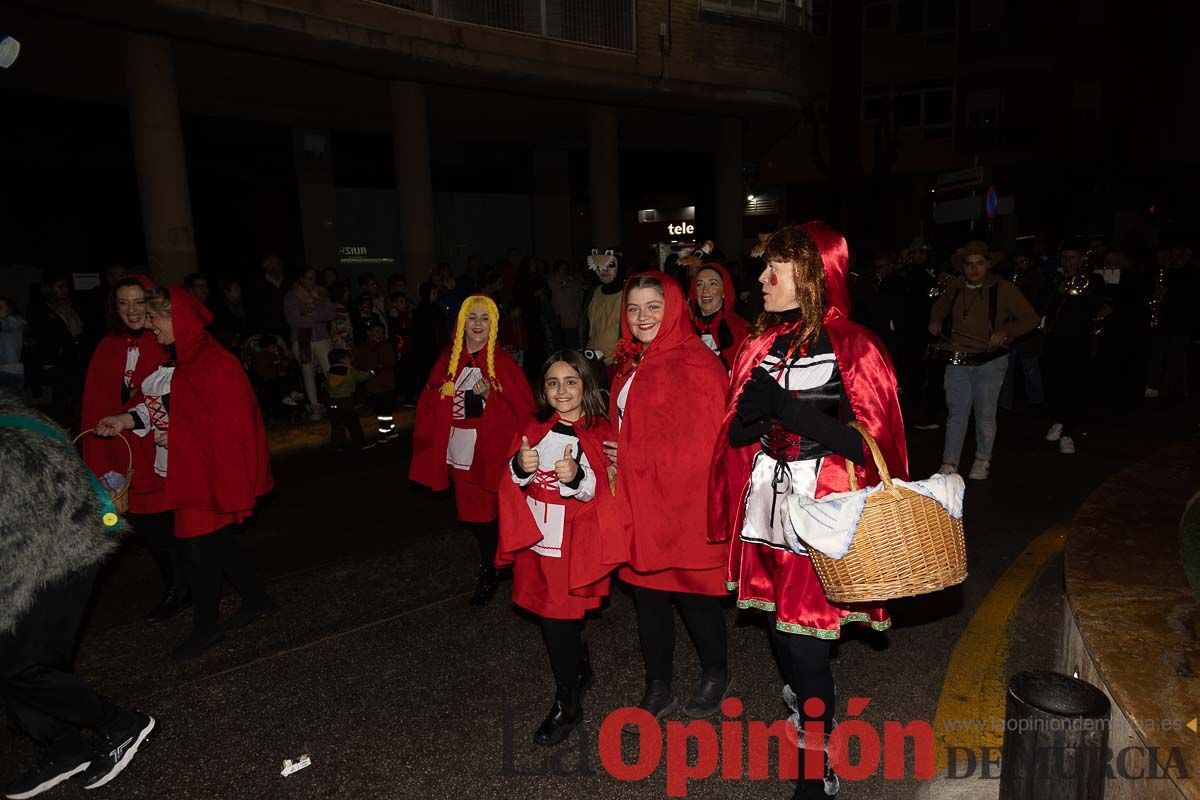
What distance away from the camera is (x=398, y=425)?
1109 centimetres

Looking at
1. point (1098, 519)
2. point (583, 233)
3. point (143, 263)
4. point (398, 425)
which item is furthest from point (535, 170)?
point (1098, 519)

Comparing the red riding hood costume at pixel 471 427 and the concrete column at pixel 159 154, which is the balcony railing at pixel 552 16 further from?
the red riding hood costume at pixel 471 427

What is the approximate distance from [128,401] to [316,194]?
14.6m

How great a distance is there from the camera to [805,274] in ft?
9.96

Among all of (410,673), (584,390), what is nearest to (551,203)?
(410,673)

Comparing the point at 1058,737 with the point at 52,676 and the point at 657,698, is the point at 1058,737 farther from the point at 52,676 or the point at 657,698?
the point at 52,676

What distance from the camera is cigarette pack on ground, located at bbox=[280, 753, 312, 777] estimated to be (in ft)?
11.5

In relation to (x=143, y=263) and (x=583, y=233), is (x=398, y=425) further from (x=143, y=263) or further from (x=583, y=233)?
(x=583, y=233)

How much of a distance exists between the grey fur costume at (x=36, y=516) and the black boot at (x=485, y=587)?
2391 millimetres

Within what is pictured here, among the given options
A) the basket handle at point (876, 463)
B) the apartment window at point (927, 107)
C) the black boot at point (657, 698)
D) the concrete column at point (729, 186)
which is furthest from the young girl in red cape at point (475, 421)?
the apartment window at point (927, 107)

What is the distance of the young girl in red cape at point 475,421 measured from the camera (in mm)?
5051

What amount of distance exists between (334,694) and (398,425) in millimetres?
7196

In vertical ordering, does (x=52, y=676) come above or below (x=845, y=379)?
below

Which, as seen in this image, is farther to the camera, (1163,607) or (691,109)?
(691,109)
